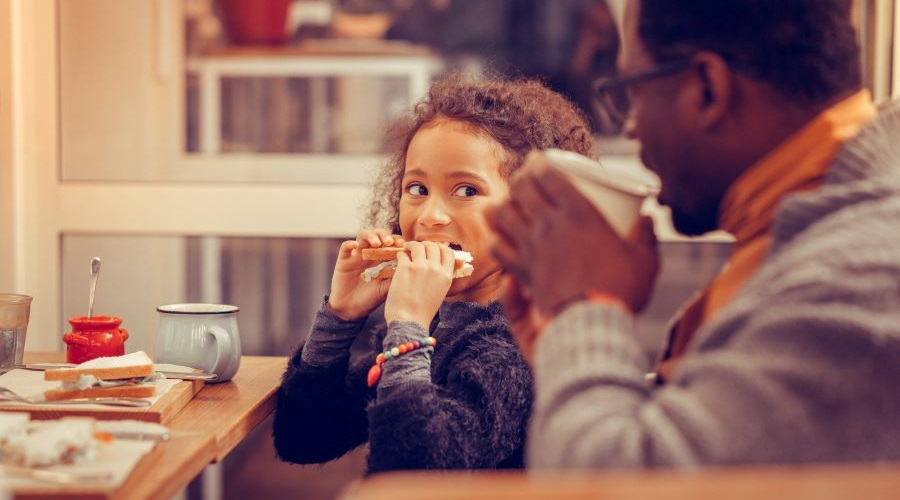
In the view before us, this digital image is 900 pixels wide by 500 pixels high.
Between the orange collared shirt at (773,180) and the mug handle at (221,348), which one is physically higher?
the orange collared shirt at (773,180)

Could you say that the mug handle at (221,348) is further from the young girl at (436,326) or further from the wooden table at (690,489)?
the wooden table at (690,489)

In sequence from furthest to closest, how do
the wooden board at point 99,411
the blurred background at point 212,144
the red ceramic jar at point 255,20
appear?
1. the red ceramic jar at point 255,20
2. the blurred background at point 212,144
3. the wooden board at point 99,411

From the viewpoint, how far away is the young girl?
1.38 m

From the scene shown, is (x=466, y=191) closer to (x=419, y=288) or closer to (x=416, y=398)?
(x=419, y=288)

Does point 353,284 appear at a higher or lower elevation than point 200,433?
higher

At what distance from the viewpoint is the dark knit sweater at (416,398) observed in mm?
1351

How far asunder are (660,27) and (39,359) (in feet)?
4.05

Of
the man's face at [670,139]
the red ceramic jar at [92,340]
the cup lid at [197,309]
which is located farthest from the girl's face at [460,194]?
the man's face at [670,139]

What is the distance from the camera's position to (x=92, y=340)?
4.97 feet

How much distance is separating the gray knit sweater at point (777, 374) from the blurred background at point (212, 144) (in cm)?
158

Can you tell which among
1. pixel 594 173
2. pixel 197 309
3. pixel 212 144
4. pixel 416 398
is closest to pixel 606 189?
pixel 594 173

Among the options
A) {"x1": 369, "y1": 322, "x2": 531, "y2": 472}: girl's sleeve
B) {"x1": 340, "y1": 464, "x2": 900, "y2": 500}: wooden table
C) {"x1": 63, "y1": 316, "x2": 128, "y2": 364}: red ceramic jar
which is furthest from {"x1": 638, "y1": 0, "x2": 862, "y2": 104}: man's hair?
{"x1": 63, "y1": 316, "x2": 128, "y2": 364}: red ceramic jar

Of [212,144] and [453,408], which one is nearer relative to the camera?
[453,408]

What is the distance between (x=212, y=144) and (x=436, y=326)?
3.69ft
